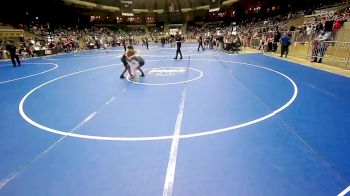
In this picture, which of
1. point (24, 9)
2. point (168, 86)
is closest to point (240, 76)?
point (168, 86)

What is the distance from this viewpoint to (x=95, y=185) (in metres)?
3.34

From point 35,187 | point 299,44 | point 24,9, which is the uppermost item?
point 24,9

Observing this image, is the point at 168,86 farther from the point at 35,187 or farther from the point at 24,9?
the point at 24,9

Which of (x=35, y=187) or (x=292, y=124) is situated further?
(x=292, y=124)

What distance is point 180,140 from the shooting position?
14.8ft

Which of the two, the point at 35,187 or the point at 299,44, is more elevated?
the point at 299,44

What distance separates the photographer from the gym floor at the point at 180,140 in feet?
10.8

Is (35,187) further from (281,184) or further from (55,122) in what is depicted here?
(281,184)

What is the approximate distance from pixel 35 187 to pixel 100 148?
123 cm

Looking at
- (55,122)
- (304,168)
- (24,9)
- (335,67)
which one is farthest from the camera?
(24,9)

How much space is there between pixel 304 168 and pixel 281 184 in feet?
1.96

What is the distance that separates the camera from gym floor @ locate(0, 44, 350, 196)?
3.30m

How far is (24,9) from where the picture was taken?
36719mm

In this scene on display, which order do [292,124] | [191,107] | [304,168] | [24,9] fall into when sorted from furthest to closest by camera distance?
1. [24,9]
2. [191,107]
3. [292,124]
4. [304,168]
